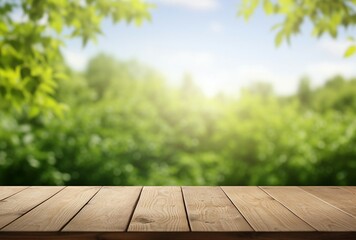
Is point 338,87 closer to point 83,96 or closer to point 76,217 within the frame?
point 83,96

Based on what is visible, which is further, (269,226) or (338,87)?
(338,87)

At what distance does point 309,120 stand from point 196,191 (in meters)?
4.37

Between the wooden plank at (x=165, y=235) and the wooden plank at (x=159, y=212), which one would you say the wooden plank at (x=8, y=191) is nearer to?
the wooden plank at (x=159, y=212)

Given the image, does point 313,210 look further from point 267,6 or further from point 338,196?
point 267,6

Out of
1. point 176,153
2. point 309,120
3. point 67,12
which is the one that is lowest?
point 176,153

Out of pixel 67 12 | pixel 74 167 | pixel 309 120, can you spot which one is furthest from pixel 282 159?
pixel 67 12

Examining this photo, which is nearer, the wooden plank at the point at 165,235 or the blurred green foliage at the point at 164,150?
the wooden plank at the point at 165,235

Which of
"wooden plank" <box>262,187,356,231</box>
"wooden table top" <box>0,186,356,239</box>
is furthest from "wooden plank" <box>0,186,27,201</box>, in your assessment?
"wooden plank" <box>262,187,356,231</box>

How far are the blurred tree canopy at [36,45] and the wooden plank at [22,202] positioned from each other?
1.14 metres

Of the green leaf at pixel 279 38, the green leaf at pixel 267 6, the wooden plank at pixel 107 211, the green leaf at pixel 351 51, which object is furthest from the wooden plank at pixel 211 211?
the green leaf at pixel 267 6

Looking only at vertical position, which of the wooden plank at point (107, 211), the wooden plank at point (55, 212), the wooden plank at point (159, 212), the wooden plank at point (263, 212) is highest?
the wooden plank at point (55, 212)

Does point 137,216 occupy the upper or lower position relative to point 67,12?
lower

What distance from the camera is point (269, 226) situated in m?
1.75

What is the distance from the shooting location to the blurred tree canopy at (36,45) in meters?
3.64
